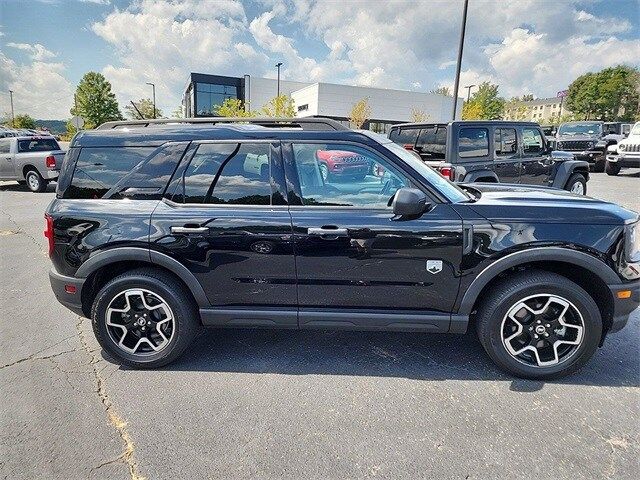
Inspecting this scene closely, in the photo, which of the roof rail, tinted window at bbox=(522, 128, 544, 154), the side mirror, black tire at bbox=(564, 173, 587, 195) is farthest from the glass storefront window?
the side mirror

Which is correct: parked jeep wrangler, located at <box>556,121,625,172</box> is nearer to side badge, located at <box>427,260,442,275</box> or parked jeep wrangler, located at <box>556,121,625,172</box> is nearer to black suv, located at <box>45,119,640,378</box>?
black suv, located at <box>45,119,640,378</box>

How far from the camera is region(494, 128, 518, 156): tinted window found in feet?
23.0

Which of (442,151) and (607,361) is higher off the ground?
(442,151)

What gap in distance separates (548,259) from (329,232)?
60.5 inches

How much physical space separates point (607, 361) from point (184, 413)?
3.25m

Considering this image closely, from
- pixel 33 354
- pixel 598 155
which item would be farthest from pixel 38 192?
pixel 598 155

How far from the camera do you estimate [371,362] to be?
3111 mm

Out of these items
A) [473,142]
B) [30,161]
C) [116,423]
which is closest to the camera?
[116,423]

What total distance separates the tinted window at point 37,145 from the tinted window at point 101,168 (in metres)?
12.7

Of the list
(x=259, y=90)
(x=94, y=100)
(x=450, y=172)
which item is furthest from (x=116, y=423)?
(x=94, y=100)

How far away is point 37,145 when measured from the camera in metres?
13.1

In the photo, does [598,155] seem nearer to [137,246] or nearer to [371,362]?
[371,362]

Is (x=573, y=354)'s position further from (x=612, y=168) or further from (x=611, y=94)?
(x=611, y=94)

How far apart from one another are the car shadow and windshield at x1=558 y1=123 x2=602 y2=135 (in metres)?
19.0
